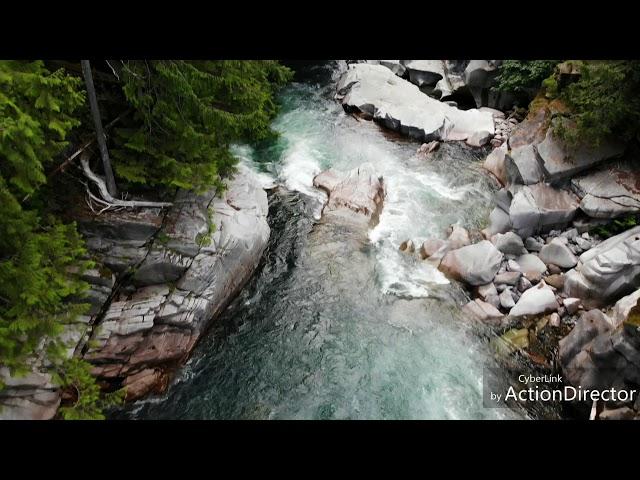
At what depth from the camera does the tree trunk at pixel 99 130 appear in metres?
6.76

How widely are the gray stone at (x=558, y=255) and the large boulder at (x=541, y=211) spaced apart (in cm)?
76

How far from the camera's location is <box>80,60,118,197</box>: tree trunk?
6.76 meters

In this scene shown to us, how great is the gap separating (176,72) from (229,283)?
462 cm

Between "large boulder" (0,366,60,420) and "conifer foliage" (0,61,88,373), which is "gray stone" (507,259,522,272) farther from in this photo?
"large boulder" (0,366,60,420)

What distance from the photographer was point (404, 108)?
17.4 metres

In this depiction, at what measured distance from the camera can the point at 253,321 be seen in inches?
367

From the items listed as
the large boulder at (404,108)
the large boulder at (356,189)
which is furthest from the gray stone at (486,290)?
the large boulder at (404,108)

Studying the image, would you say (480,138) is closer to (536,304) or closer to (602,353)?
(536,304)

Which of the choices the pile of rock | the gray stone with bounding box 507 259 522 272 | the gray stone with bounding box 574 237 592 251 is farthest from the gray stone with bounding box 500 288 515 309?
the gray stone with bounding box 574 237 592 251

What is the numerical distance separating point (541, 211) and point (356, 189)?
17.5ft

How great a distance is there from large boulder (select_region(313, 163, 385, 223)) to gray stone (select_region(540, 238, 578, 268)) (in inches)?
185

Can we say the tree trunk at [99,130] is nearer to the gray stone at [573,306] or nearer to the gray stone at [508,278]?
the gray stone at [508,278]

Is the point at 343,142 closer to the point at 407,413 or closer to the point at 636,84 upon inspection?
the point at 636,84
